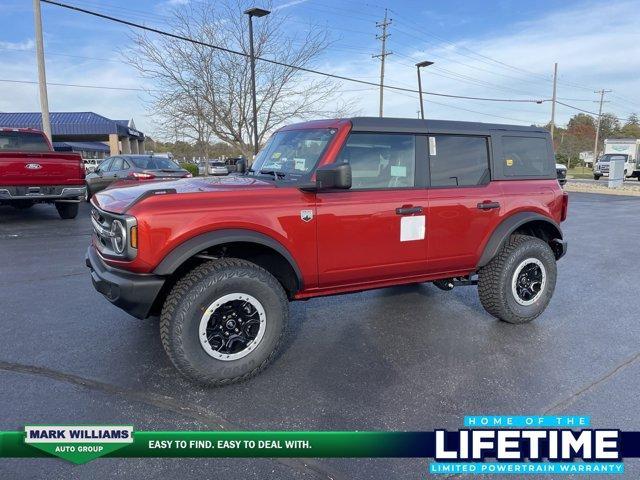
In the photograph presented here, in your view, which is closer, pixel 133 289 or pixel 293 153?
pixel 133 289

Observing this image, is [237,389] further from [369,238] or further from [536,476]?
[536,476]

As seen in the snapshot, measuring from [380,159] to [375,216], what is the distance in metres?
0.52

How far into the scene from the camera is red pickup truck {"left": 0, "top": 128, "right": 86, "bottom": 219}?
9445 mm

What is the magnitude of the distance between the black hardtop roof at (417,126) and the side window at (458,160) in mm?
71

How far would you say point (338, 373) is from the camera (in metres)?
3.37

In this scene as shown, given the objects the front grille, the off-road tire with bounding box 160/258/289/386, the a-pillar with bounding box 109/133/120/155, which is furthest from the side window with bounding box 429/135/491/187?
the a-pillar with bounding box 109/133/120/155

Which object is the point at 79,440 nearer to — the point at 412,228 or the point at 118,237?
the point at 118,237

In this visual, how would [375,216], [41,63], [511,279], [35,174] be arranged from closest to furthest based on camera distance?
[375,216]
[511,279]
[35,174]
[41,63]

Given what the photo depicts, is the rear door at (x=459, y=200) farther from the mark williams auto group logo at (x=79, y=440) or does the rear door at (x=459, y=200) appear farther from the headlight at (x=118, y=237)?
the mark williams auto group logo at (x=79, y=440)

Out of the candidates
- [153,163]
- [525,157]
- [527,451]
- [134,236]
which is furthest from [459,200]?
[153,163]

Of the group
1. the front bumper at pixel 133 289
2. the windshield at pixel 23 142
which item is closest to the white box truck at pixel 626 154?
the windshield at pixel 23 142

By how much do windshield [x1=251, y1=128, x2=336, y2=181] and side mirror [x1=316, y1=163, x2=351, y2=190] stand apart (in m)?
0.40

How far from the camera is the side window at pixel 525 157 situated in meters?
4.35

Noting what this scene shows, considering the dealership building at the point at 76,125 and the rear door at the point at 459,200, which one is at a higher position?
the dealership building at the point at 76,125
